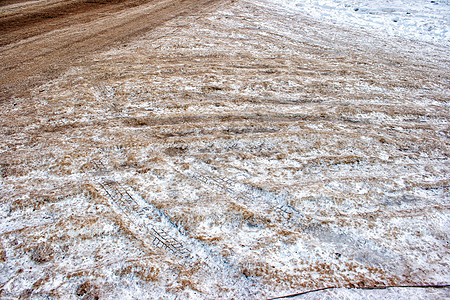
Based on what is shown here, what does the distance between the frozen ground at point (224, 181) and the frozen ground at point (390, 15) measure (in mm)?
2913

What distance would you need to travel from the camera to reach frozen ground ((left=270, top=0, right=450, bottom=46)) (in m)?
7.55

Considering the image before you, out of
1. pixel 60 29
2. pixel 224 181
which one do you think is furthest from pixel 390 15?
pixel 60 29

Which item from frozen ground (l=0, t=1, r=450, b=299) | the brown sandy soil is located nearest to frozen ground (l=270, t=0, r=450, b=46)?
frozen ground (l=0, t=1, r=450, b=299)

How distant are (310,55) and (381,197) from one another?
12.8ft

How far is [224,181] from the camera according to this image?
2912mm

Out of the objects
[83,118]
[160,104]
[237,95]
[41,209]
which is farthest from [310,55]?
[41,209]

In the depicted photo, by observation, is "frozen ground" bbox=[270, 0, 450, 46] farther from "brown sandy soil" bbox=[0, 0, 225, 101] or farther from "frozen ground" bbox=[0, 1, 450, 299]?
"brown sandy soil" bbox=[0, 0, 225, 101]

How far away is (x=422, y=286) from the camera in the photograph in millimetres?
2074

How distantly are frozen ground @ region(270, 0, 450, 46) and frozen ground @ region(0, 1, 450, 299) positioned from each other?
2.91 meters

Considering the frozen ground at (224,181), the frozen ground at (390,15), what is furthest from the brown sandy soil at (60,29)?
the frozen ground at (390,15)

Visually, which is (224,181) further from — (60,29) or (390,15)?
(390,15)

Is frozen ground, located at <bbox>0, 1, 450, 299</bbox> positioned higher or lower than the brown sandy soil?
lower

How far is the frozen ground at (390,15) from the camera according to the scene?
7.55 m

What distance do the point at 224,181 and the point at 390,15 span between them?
28.9 ft
